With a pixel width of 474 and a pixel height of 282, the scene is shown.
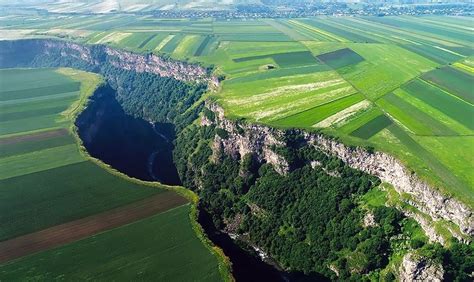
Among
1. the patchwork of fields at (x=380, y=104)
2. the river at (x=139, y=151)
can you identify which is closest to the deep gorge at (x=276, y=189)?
the river at (x=139, y=151)

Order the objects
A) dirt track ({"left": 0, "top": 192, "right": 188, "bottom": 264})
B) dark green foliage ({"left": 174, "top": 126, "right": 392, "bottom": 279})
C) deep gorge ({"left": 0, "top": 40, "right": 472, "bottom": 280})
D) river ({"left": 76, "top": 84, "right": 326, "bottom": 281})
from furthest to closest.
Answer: river ({"left": 76, "top": 84, "right": 326, "bottom": 281}) < deep gorge ({"left": 0, "top": 40, "right": 472, "bottom": 280}) < dark green foliage ({"left": 174, "top": 126, "right": 392, "bottom": 279}) < dirt track ({"left": 0, "top": 192, "right": 188, "bottom": 264})

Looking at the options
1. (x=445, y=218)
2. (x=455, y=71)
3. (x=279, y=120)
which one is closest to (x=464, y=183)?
(x=445, y=218)

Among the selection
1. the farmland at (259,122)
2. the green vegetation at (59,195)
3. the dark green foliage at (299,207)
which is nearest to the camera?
the farmland at (259,122)

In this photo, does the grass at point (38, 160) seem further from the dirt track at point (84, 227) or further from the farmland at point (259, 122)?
the dirt track at point (84, 227)

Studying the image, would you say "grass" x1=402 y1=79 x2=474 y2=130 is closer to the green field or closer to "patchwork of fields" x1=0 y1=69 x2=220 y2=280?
the green field

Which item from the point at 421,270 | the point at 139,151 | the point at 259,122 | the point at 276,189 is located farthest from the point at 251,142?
the point at 421,270

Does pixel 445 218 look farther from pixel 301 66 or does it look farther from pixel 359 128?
pixel 301 66

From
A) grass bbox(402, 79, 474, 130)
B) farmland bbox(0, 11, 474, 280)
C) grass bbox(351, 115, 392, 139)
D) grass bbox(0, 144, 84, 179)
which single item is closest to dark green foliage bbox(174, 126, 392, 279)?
farmland bbox(0, 11, 474, 280)
